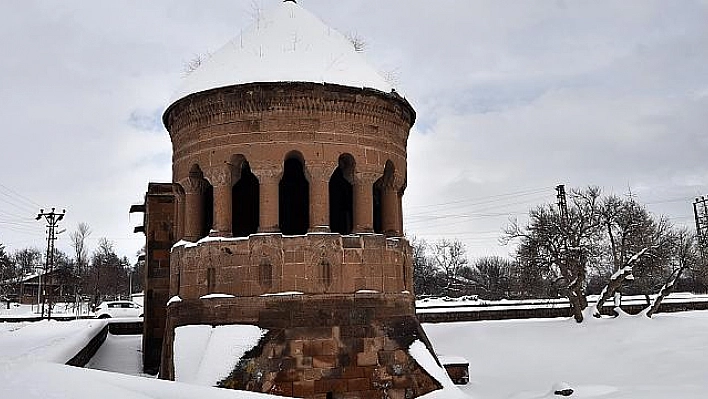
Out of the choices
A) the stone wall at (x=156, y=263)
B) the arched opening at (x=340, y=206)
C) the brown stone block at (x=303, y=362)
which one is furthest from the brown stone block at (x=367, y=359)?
the stone wall at (x=156, y=263)

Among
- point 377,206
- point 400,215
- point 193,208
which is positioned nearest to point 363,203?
point 400,215

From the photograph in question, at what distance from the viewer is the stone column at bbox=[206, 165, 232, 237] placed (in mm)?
12797

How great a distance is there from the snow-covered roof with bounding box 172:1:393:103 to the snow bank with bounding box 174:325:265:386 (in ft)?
14.1

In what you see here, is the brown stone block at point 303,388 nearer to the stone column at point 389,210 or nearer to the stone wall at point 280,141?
the stone wall at point 280,141

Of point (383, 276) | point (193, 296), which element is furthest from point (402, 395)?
point (193, 296)

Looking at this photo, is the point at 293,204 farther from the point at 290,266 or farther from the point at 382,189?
the point at 290,266

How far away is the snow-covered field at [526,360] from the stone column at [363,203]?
3220 mm

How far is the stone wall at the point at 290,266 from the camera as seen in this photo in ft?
39.8

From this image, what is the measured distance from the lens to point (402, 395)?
1214 cm

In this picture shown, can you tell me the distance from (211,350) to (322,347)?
182cm

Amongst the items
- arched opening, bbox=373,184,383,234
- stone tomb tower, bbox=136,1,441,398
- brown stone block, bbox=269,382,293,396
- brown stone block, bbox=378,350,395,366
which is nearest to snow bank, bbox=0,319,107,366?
stone tomb tower, bbox=136,1,441,398

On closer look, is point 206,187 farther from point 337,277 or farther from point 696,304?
point 696,304

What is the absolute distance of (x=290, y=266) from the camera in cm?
1213

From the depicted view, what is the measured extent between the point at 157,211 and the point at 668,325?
1882cm
